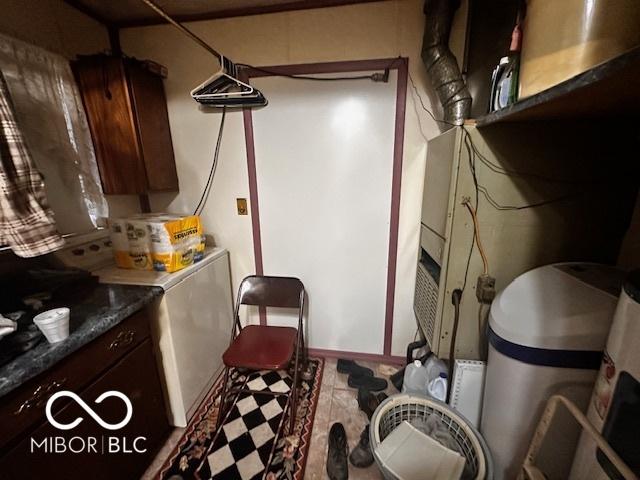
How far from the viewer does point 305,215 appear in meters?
1.71

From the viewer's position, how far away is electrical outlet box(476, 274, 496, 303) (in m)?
1.09

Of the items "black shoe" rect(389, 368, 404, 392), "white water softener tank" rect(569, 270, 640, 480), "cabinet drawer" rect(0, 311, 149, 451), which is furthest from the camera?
"black shoe" rect(389, 368, 404, 392)

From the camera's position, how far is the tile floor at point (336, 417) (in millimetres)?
1190

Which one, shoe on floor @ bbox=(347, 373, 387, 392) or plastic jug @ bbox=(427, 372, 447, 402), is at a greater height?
plastic jug @ bbox=(427, 372, 447, 402)

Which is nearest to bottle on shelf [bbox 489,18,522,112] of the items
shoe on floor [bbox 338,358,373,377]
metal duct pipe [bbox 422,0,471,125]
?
metal duct pipe [bbox 422,0,471,125]

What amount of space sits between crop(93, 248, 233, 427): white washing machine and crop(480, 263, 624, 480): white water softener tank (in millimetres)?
1408

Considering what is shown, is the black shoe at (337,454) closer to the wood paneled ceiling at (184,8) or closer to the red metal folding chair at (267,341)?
the red metal folding chair at (267,341)

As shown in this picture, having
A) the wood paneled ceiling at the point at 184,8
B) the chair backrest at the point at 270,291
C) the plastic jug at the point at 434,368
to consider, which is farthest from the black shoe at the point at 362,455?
the wood paneled ceiling at the point at 184,8

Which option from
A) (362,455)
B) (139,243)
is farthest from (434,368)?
(139,243)

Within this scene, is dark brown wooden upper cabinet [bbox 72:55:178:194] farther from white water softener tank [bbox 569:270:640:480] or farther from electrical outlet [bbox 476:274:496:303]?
white water softener tank [bbox 569:270:640:480]

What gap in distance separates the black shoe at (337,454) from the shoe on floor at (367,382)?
1.05 feet

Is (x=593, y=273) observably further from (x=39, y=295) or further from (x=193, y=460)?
(x=39, y=295)

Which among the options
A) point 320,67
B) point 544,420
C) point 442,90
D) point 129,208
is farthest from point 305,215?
point 544,420

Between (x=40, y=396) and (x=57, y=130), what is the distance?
1281 millimetres
